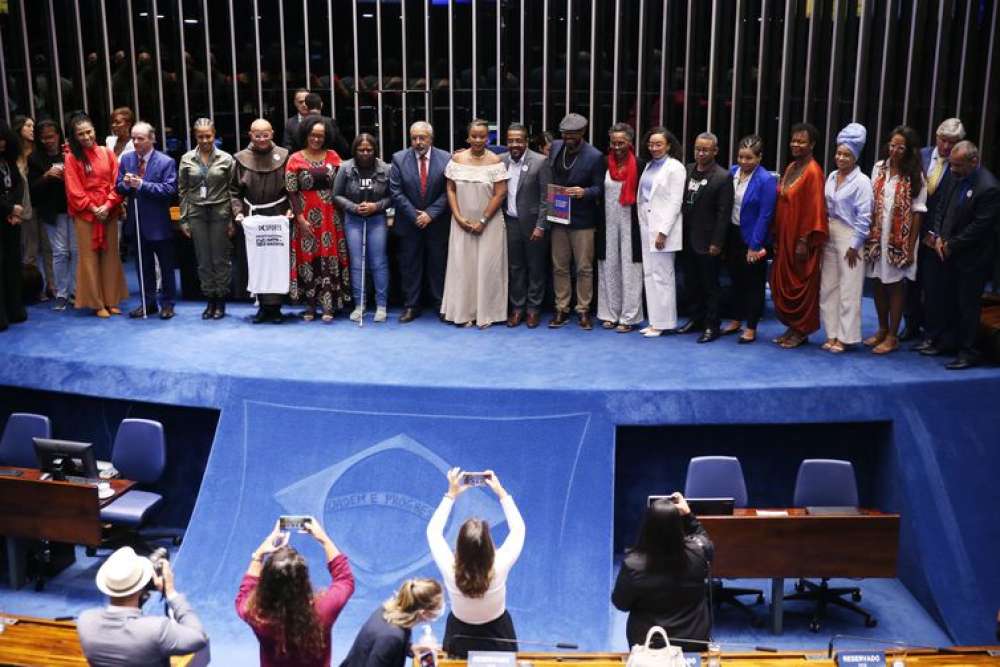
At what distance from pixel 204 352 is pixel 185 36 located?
5.26 metres

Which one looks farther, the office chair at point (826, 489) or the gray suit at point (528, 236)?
the gray suit at point (528, 236)

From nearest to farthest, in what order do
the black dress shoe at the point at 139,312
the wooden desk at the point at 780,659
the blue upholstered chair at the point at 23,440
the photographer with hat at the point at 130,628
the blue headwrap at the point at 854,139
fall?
the photographer with hat at the point at 130,628 → the wooden desk at the point at 780,659 → the blue upholstered chair at the point at 23,440 → the blue headwrap at the point at 854,139 → the black dress shoe at the point at 139,312

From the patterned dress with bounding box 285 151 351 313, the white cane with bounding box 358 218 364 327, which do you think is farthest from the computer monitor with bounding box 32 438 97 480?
the white cane with bounding box 358 218 364 327

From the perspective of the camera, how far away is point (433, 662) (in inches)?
160

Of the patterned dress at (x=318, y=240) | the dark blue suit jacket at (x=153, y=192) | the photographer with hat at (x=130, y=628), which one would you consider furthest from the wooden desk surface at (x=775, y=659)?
the dark blue suit jacket at (x=153, y=192)

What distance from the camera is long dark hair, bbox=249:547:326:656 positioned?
3.92 metres

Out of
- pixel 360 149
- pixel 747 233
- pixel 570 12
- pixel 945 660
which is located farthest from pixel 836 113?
pixel 945 660

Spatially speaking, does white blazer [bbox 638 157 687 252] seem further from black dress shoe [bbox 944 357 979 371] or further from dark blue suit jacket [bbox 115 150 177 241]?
dark blue suit jacket [bbox 115 150 177 241]

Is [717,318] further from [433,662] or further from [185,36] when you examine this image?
[185,36]

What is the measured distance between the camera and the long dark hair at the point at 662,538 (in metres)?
4.26

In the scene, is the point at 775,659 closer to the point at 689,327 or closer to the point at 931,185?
the point at 689,327

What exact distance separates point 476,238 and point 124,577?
460 cm

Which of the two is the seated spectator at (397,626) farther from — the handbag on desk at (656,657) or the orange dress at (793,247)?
the orange dress at (793,247)

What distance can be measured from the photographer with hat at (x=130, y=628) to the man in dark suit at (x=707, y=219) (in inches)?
187
